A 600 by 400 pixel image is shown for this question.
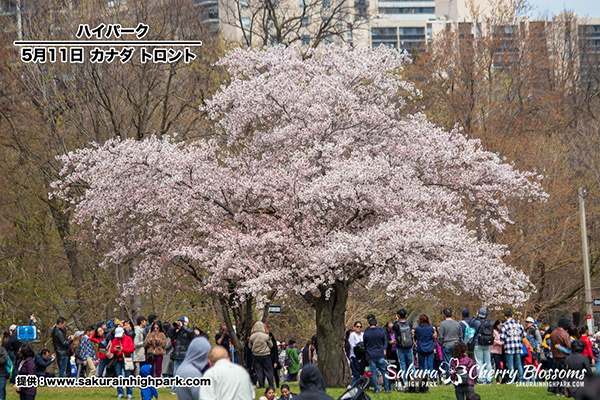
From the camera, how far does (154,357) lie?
695 inches

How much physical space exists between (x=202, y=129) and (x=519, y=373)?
17.6 m

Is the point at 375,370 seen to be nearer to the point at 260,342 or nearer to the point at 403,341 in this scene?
the point at 403,341

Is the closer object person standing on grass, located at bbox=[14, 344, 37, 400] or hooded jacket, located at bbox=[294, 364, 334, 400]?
hooded jacket, located at bbox=[294, 364, 334, 400]

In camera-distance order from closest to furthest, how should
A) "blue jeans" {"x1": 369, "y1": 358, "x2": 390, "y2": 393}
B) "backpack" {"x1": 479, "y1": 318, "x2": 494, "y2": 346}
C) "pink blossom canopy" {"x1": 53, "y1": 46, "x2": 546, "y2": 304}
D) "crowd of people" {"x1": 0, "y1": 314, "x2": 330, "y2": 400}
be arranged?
"crowd of people" {"x1": 0, "y1": 314, "x2": 330, "y2": 400}
"blue jeans" {"x1": 369, "y1": 358, "x2": 390, "y2": 393}
"backpack" {"x1": 479, "y1": 318, "x2": 494, "y2": 346}
"pink blossom canopy" {"x1": 53, "y1": 46, "x2": 546, "y2": 304}

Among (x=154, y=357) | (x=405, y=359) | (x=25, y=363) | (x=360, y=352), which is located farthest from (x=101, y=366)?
(x=405, y=359)

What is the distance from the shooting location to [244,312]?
2434 centimetres

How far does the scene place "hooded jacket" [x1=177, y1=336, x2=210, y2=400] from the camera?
28.7 ft

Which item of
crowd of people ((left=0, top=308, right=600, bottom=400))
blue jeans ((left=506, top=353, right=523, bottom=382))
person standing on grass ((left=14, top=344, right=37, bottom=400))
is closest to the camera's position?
person standing on grass ((left=14, top=344, right=37, bottom=400))

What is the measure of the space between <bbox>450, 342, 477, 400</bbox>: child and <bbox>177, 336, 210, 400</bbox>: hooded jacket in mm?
4284

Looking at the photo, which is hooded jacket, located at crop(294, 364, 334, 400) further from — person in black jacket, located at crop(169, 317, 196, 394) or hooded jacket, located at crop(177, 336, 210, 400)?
person in black jacket, located at crop(169, 317, 196, 394)

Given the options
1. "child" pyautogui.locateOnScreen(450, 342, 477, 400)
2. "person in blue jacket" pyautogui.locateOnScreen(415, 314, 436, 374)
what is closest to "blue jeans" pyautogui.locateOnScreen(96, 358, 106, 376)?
"person in blue jacket" pyautogui.locateOnScreen(415, 314, 436, 374)

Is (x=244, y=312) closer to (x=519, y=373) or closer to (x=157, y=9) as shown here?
(x=519, y=373)

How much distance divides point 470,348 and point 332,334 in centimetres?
343

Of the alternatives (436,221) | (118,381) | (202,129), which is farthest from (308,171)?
(202,129)
